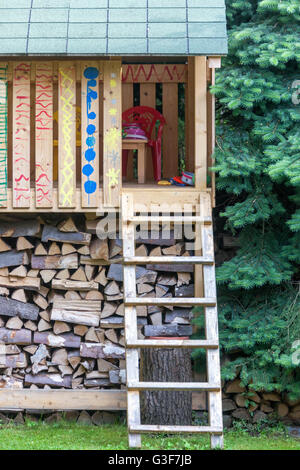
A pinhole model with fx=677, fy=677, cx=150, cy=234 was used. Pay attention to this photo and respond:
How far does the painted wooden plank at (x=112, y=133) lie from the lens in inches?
231

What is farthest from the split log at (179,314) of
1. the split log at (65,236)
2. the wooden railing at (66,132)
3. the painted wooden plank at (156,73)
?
the painted wooden plank at (156,73)

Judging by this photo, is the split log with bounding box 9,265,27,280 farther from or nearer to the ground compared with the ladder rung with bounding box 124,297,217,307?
farther from the ground

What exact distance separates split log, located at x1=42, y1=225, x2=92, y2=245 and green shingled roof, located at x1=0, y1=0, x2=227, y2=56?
1.60m

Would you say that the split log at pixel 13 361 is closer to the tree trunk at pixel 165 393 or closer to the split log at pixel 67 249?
the split log at pixel 67 249

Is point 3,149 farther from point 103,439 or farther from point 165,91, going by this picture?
point 103,439

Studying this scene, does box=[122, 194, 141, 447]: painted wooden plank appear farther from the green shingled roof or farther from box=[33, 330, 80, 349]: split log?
the green shingled roof

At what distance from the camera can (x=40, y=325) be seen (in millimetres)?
6250

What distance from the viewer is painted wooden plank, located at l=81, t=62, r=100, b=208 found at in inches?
232

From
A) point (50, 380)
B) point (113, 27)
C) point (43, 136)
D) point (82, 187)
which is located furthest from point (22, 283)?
point (113, 27)

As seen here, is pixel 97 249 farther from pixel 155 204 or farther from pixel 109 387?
pixel 109 387

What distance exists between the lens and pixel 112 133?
231 inches

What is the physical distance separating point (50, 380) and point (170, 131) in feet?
10.3

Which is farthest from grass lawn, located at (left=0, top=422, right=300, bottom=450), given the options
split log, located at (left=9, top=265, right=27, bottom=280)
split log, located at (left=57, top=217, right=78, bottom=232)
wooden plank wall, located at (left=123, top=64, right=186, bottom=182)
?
wooden plank wall, located at (left=123, top=64, right=186, bottom=182)

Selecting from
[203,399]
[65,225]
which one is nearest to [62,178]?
[65,225]
